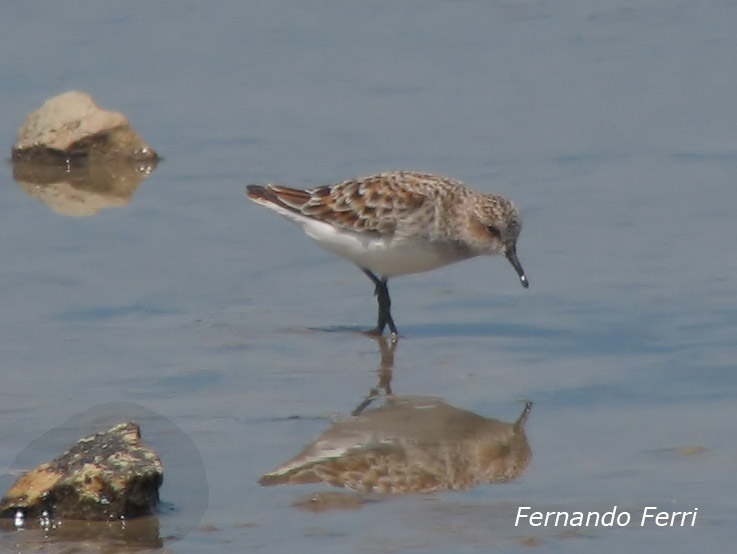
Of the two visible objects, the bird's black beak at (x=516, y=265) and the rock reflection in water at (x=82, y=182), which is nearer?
the bird's black beak at (x=516, y=265)

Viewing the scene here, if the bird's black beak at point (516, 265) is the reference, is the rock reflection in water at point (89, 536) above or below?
below

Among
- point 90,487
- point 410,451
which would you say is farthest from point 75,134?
point 90,487

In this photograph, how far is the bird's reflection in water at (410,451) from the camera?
8344 millimetres

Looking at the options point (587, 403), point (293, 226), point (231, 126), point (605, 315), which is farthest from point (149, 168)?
point (587, 403)

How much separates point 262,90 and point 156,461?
307 inches

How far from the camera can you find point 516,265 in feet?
35.7

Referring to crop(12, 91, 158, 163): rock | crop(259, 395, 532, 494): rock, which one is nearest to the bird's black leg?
crop(259, 395, 532, 494): rock

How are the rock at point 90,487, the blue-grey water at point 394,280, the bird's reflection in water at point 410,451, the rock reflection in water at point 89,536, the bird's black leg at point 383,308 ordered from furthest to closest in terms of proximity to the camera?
the bird's black leg at point 383,308
the bird's reflection in water at point 410,451
the blue-grey water at point 394,280
the rock at point 90,487
the rock reflection in water at point 89,536

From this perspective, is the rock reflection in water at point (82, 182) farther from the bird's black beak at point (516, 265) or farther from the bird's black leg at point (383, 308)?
the bird's black beak at point (516, 265)

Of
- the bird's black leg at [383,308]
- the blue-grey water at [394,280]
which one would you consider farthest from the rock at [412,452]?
the bird's black leg at [383,308]

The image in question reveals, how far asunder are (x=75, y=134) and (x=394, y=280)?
3620mm

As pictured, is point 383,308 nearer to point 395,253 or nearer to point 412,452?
point 395,253

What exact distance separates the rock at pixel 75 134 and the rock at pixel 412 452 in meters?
5.39

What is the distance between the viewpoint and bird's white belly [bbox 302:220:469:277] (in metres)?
11.0
